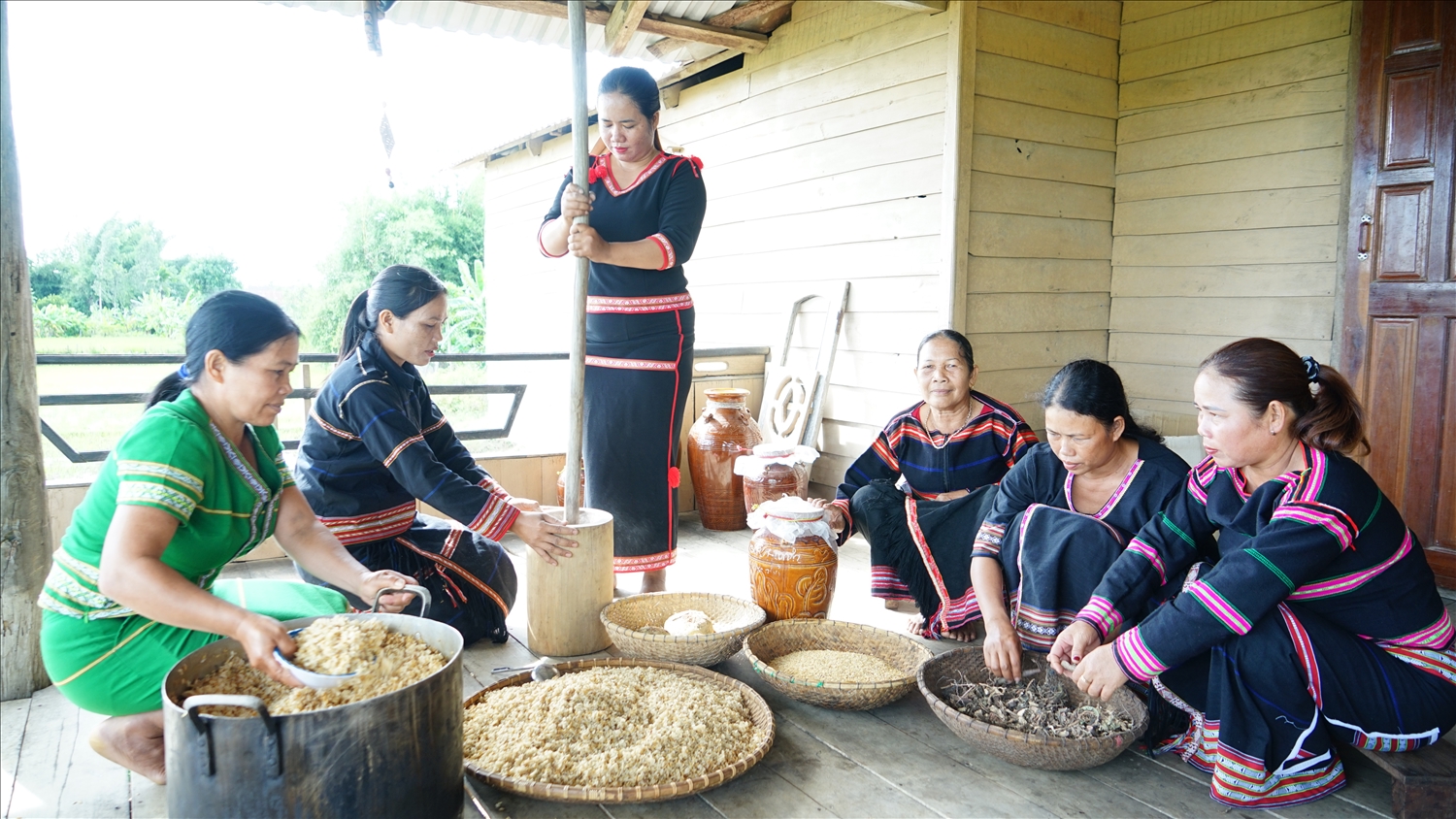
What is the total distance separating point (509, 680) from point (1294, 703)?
175 cm

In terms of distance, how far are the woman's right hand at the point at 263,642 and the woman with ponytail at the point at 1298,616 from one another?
61.5 inches

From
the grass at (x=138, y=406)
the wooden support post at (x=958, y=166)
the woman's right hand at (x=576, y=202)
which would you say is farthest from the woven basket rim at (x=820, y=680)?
the grass at (x=138, y=406)

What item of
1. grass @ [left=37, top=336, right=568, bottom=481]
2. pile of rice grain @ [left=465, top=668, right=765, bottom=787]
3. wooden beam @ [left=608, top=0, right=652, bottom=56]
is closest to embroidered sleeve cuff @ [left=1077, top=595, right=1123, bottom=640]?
pile of rice grain @ [left=465, top=668, right=765, bottom=787]

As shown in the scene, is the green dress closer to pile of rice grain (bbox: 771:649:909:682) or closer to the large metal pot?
the large metal pot

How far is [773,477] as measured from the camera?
167 inches

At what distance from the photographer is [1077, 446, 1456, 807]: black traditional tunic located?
185 centimetres

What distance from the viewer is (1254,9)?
388 cm

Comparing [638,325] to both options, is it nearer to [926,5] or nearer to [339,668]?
[339,668]

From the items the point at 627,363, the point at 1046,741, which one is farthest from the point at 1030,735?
the point at 627,363

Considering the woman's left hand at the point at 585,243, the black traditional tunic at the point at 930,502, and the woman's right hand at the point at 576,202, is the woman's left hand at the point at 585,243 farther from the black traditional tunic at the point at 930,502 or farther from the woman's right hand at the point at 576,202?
the black traditional tunic at the point at 930,502

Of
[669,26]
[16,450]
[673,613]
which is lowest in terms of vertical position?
[673,613]

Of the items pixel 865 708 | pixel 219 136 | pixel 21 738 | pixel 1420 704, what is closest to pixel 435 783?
pixel 865 708

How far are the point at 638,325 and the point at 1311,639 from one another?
2089 mm

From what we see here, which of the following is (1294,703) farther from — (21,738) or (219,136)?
(219,136)
